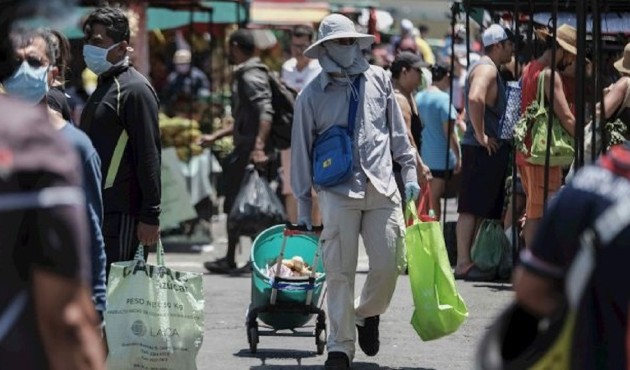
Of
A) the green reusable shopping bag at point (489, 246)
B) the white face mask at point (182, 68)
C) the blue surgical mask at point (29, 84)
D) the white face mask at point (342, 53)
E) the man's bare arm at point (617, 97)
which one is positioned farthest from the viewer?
the white face mask at point (182, 68)

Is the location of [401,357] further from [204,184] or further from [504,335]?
[204,184]

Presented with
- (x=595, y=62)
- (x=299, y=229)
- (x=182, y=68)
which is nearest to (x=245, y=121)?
(x=299, y=229)

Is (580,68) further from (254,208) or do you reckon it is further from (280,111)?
(280,111)

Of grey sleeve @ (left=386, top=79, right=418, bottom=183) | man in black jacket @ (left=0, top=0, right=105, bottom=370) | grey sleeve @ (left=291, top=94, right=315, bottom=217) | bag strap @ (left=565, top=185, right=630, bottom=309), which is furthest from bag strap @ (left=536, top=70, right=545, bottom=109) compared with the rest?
man in black jacket @ (left=0, top=0, right=105, bottom=370)

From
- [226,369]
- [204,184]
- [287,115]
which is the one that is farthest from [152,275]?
[204,184]

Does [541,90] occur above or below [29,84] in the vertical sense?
below

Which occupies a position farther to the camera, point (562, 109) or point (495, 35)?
point (495, 35)

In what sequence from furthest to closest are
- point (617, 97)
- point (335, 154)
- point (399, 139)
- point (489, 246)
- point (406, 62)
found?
1. point (489, 246)
2. point (406, 62)
3. point (617, 97)
4. point (399, 139)
5. point (335, 154)

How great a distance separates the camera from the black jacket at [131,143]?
7.89m

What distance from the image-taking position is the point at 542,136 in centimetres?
1174

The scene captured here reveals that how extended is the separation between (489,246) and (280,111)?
223 cm

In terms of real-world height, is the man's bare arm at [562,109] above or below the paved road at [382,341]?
above

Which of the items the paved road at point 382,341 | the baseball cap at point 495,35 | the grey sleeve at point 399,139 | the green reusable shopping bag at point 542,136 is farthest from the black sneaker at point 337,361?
the baseball cap at point 495,35

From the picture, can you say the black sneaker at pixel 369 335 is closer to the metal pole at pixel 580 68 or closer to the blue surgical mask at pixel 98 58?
the metal pole at pixel 580 68
